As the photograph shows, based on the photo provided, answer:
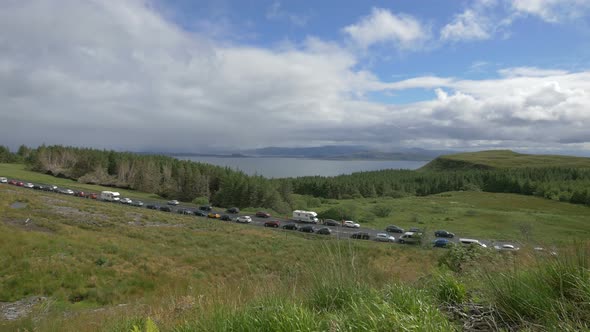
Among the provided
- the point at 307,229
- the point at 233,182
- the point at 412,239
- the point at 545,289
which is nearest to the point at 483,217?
the point at 412,239

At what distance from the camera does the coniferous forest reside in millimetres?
80500

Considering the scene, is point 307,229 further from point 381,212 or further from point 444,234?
point 381,212

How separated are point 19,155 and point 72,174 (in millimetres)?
59194

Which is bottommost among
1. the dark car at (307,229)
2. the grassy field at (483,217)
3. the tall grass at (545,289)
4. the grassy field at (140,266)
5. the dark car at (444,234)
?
the grassy field at (483,217)

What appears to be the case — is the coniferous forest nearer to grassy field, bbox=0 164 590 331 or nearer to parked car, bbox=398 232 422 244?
parked car, bbox=398 232 422 244

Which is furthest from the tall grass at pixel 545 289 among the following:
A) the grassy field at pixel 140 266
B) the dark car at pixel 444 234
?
the dark car at pixel 444 234

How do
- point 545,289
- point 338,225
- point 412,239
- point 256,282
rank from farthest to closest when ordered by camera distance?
point 338,225
point 412,239
point 256,282
point 545,289

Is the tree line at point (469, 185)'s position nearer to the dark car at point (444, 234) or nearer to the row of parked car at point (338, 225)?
the row of parked car at point (338, 225)

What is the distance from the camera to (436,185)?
131 m

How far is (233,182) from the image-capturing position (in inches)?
3145

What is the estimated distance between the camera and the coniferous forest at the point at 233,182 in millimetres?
80500

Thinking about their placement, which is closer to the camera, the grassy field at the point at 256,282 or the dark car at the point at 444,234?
the grassy field at the point at 256,282

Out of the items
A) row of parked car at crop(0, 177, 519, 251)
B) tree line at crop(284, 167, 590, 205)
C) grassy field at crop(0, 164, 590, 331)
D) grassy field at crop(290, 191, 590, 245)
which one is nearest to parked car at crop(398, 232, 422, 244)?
row of parked car at crop(0, 177, 519, 251)

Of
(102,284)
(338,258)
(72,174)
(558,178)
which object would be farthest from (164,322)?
(558,178)
